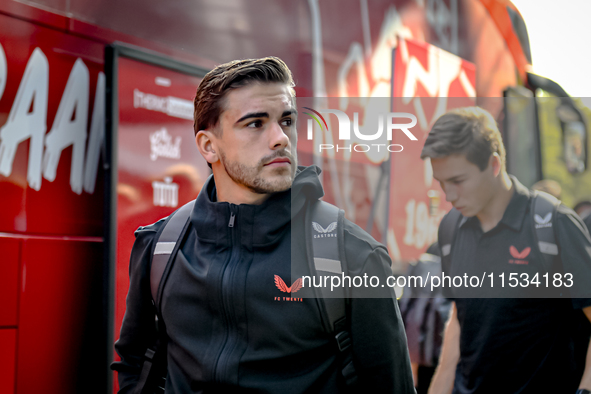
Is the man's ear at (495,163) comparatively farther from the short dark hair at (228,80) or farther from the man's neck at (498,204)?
the short dark hair at (228,80)

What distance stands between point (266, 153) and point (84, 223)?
4.33ft

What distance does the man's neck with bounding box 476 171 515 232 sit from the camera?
2359mm

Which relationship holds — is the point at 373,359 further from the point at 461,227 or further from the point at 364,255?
the point at 461,227

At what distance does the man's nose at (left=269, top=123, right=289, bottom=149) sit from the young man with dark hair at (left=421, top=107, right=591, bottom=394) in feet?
3.14

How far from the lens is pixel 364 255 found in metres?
1.48

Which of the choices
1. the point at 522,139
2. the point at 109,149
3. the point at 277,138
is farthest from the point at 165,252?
the point at 522,139

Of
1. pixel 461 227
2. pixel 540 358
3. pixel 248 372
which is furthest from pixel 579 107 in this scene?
pixel 248 372

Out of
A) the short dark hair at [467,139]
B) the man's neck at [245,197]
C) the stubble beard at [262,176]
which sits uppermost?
the short dark hair at [467,139]

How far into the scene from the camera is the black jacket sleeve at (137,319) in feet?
5.61

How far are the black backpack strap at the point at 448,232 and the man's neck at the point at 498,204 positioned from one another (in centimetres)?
10
